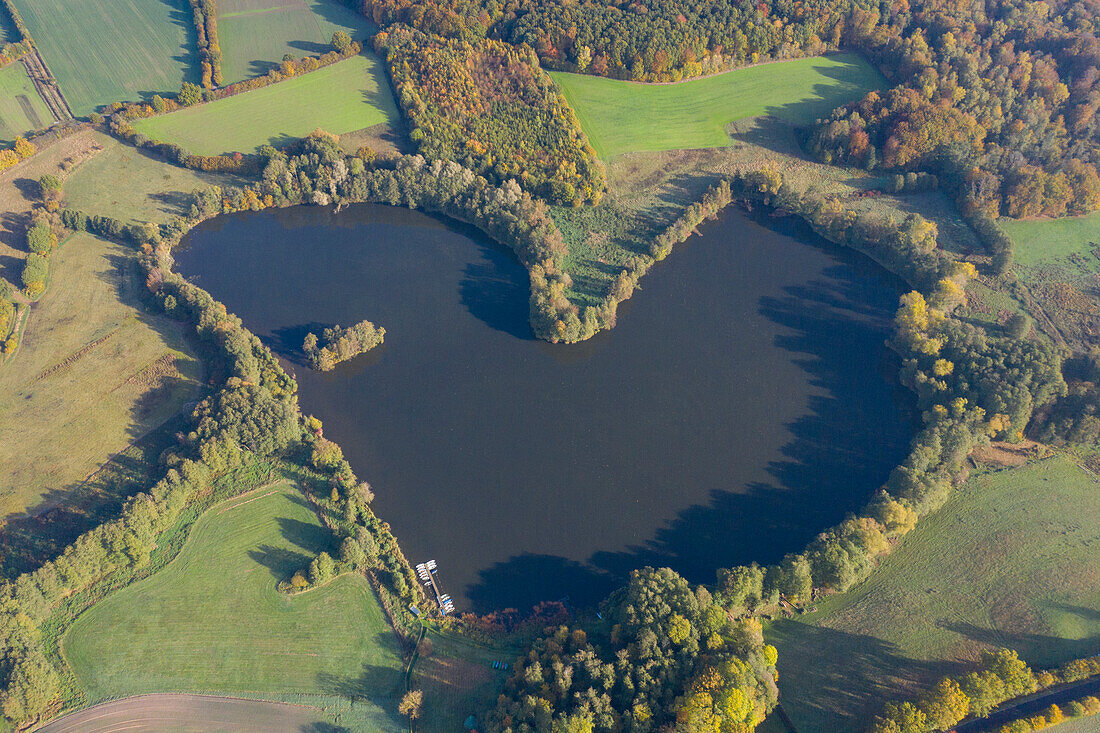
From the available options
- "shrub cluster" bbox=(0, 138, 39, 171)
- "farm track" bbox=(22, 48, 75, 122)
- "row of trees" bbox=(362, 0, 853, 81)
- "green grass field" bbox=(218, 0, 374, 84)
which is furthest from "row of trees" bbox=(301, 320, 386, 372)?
"farm track" bbox=(22, 48, 75, 122)

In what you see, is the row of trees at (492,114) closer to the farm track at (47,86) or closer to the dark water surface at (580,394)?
the dark water surface at (580,394)

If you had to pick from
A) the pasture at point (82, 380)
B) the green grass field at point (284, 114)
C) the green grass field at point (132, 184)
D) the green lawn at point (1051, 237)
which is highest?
the green grass field at point (284, 114)

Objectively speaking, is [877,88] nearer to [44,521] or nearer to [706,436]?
[706,436]

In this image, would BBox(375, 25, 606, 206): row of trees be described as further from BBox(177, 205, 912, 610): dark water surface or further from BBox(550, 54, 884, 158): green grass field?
BBox(177, 205, 912, 610): dark water surface

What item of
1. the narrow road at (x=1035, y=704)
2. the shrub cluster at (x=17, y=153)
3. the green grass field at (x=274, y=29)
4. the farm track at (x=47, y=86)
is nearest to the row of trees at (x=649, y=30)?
the green grass field at (x=274, y=29)

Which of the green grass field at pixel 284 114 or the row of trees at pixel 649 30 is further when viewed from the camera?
the row of trees at pixel 649 30

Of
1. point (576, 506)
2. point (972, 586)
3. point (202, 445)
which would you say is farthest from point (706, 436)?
point (202, 445)

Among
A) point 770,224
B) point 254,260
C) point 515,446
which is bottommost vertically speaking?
point 515,446
